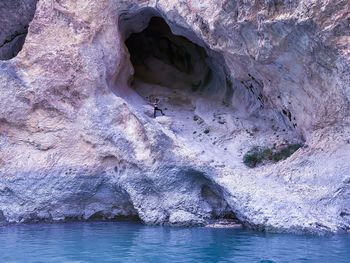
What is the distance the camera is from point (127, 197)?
42.2ft

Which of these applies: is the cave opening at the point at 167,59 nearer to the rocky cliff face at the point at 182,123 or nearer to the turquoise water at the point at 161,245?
the rocky cliff face at the point at 182,123

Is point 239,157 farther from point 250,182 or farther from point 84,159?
point 84,159

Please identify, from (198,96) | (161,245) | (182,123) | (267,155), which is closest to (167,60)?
(198,96)

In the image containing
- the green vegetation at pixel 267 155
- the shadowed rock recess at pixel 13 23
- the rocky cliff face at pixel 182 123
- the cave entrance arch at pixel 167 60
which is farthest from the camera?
the cave entrance arch at pixel 167 60

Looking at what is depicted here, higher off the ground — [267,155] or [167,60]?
[167,60]

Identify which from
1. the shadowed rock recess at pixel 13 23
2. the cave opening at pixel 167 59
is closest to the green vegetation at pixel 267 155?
the cave opening at pixel 167 59

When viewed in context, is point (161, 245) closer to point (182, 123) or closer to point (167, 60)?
point (182, 123)

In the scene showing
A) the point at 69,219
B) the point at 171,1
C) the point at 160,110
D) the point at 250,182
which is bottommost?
the point at 69,219

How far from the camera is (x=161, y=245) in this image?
9.38 meters

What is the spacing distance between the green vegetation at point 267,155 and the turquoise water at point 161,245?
222cm

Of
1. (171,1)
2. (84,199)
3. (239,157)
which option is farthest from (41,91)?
(239,157)

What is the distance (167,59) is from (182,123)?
542 cm

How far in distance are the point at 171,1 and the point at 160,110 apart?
317cm

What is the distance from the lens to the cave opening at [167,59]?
17125 millimetres
